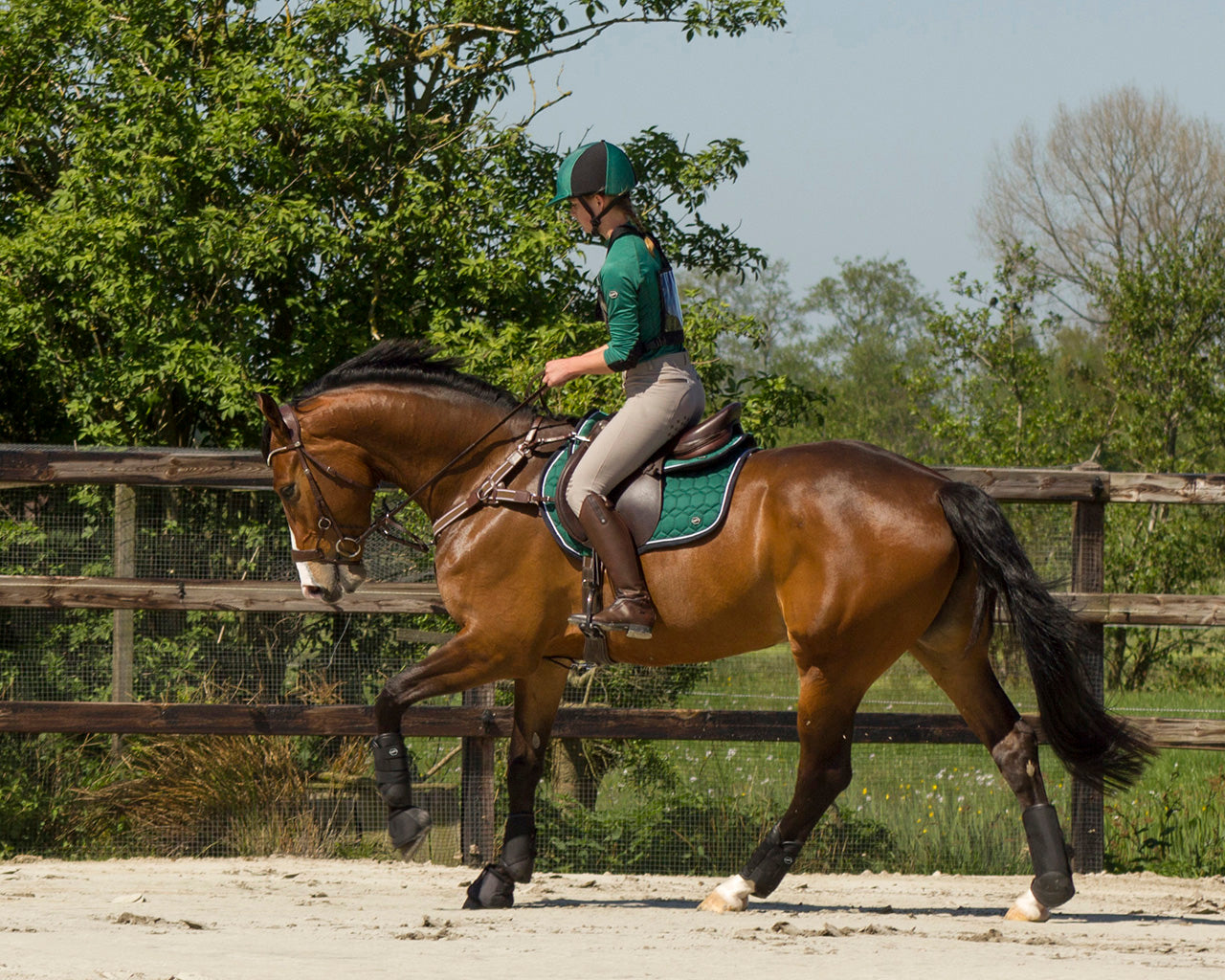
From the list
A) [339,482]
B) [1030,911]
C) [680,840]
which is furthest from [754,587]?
[680,840]

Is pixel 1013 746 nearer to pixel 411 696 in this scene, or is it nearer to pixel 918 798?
pixel 918 798

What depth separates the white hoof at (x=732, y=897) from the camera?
5.60 m

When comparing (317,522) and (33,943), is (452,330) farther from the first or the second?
(33,943)

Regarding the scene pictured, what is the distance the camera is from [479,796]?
7016 millimetres

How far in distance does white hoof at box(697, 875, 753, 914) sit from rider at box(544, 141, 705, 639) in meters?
1.09

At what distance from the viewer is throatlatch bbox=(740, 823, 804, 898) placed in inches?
219

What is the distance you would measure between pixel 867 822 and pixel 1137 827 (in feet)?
4.86

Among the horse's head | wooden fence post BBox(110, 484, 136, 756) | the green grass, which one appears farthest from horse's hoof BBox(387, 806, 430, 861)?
wooden fence post BBox(110, 484, 136, 756)

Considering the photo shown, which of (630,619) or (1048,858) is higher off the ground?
(630,619)

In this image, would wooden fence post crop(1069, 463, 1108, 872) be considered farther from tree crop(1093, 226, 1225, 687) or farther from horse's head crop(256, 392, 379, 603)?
tree crop(1093, 226, 1225, 687)

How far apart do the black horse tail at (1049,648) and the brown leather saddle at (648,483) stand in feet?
3.03

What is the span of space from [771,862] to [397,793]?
1503 millimetres

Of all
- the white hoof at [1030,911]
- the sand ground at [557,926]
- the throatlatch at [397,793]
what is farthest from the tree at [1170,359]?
the throatlatch at [397,793]

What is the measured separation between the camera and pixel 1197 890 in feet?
21.9
